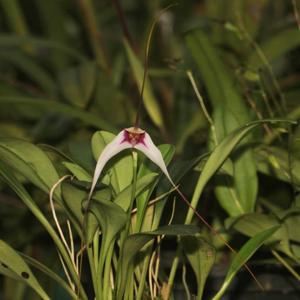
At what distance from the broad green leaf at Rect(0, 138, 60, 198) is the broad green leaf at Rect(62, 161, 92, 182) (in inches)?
0.9

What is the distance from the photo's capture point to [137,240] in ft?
2.16

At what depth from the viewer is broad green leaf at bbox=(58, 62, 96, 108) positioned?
1.29m

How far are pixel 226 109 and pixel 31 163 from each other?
0.30m

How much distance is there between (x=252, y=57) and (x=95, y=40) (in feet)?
1.54

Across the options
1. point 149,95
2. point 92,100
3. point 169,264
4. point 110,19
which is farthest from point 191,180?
point 110,19

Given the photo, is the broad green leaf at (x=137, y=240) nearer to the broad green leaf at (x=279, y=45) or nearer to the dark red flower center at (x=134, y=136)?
the dark red flower center at (x=134, y=136)

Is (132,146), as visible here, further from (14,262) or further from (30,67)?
(30,67)

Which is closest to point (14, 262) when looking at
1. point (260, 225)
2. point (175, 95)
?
point (260, 225)

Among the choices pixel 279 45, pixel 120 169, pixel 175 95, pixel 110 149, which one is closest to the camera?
pixel 110 149

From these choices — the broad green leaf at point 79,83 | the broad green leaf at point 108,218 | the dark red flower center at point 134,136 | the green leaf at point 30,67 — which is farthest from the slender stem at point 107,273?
the green leaf at point 30,67

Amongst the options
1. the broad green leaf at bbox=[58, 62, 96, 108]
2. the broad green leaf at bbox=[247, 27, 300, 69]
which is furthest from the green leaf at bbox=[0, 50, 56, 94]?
the broad green leaf at bbox=[247, 27, 300, 69]

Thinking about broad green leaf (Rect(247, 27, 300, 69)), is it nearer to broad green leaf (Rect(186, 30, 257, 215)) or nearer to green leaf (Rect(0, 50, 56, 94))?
broad green leaf (Rect(186, 30, 257, 215))

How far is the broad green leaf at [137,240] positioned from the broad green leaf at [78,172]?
0.31 feet

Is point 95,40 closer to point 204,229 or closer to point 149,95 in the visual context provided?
point 149,95
